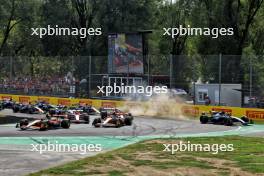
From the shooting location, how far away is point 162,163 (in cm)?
1298

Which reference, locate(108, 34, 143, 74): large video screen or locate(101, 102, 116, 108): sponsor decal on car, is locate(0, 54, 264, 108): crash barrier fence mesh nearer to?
locate(108, 34, 143, 74): large video screen

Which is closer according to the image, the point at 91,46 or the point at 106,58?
the point at 106,58

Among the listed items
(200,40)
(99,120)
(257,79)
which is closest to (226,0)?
(200,40)

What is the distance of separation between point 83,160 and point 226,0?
36.9m

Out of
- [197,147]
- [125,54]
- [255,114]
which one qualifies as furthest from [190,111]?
[197,147]

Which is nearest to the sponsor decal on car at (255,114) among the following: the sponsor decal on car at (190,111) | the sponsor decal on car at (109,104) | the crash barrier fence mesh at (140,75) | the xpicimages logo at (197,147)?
the crash barrier fence mesh at (140,75)

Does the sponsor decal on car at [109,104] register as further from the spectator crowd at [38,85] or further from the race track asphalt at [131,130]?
the race track asphalt at [131,130]

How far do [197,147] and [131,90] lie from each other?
1926 cm

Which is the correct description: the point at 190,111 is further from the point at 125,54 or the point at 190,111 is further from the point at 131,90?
the point at 125,54

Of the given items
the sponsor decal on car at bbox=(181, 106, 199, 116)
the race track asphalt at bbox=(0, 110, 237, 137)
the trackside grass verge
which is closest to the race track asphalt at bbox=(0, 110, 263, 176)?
the race track asphalt at bbox=(0, 110, 237, 137)

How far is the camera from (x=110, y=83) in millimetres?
38438

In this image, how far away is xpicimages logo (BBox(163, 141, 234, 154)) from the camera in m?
15.6

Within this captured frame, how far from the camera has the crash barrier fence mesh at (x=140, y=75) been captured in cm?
3234

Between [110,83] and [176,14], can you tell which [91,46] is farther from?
[110,83]
